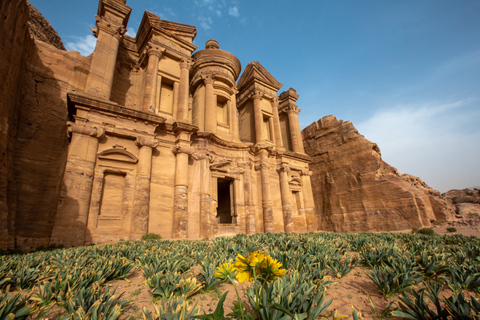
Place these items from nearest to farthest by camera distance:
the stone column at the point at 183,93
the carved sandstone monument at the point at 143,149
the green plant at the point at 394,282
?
the green plant at the point at 394,282 < the carved sandstone monument at the point at 143,149 < the stone column at the point at 183,93

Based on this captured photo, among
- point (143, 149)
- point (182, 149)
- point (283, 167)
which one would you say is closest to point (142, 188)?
point (143, 149)

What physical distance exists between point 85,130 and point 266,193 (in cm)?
1197

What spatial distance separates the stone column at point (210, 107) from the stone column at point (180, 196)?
11.2ft

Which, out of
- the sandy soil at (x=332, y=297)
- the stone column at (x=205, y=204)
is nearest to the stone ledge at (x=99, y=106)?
the stone column at (x=205, y=204)

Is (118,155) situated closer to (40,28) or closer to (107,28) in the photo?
(107,28)

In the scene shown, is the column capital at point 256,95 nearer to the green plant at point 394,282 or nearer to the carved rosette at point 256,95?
the carved rosette at point 256,95

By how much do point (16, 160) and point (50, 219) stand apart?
3275 millimetres

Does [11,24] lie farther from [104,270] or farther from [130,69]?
[104,270]

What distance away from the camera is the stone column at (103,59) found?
11586 mm

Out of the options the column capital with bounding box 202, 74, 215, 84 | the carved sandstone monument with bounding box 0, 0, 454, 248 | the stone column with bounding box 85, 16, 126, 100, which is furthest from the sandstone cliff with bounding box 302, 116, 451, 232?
the stone column with bounding box 85, 16, 126, 100

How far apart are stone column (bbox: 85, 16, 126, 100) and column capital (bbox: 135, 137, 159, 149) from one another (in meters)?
2.96

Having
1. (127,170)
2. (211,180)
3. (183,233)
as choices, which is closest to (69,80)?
(127,170)

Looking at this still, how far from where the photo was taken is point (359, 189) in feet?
71.4

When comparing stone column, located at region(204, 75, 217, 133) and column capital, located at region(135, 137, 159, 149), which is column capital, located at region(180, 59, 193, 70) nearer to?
stone column, located at region(204, 75, 217, 133)
